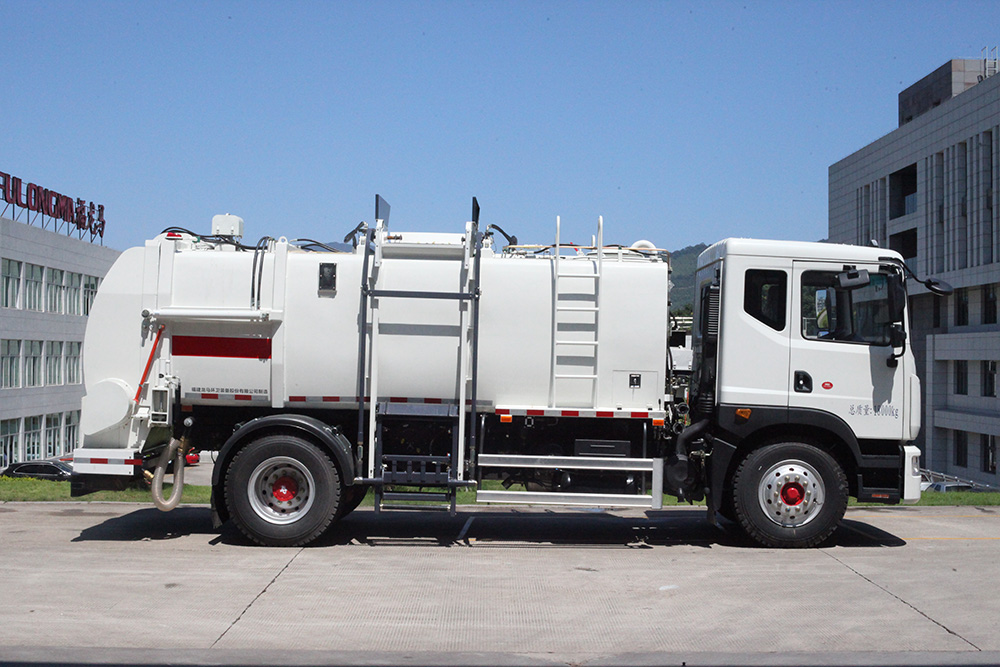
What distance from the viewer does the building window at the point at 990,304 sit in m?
45.7

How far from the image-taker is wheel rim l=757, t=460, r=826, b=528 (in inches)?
360

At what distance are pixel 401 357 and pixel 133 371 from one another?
2.81 metres

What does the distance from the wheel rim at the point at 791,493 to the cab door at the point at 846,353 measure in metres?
0.56

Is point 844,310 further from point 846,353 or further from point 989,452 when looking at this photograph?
point 989,452

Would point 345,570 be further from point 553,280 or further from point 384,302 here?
point 553,280

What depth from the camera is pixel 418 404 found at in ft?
30.7

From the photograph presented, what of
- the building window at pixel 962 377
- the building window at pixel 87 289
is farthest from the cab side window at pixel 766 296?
the building window at pixel 87 289

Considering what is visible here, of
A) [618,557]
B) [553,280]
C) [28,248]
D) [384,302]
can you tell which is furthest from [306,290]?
[28,248]

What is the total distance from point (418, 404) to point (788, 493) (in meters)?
3.89

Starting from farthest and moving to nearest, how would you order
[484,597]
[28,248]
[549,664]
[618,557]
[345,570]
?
[28,248]
[618,557]
[345,570]
[484,597]
[549,664]

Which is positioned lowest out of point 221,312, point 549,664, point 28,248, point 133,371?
point 549,664

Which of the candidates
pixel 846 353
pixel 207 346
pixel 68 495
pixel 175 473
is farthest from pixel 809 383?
pixel 68 495

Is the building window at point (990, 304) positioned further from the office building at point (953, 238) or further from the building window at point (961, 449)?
the building window at point (961, 449)

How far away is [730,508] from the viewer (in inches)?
380
